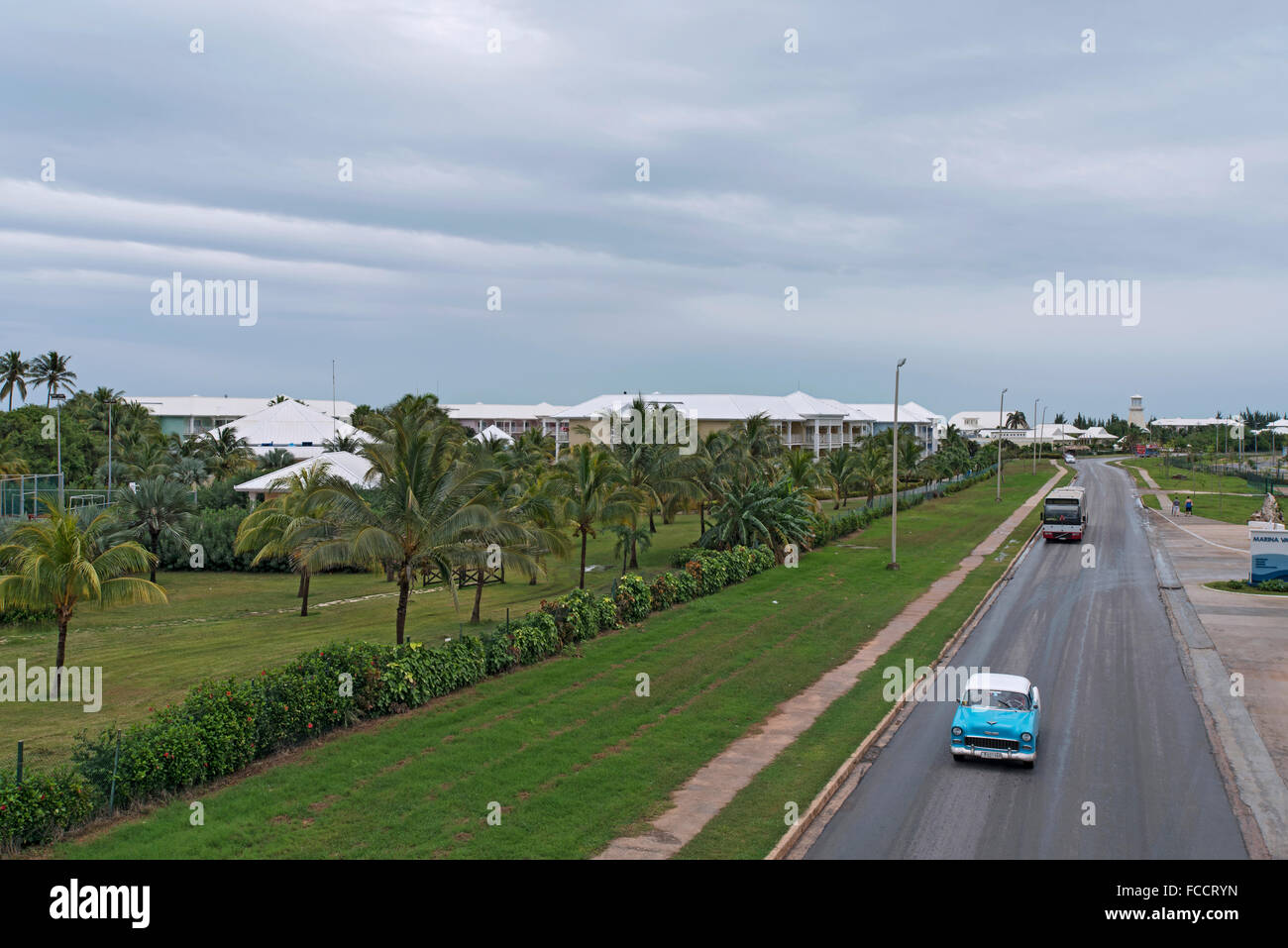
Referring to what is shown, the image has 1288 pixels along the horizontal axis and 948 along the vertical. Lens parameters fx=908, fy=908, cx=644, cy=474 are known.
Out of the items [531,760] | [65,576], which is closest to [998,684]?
[531,760]

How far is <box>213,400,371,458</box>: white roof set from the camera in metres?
87.8

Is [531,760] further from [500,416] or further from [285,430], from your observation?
[500,416]

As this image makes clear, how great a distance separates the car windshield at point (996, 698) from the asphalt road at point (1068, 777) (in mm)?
1019

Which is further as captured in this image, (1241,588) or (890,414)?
(890,414)

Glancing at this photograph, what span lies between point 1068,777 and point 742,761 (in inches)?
226

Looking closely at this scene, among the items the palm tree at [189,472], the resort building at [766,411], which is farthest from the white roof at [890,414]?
the palm tree at [189,472]

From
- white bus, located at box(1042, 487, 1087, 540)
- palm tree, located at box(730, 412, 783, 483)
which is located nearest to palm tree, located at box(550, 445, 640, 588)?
palm tree, located at box(730, 412, 783, 483)

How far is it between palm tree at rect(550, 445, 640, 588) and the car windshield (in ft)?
58.4

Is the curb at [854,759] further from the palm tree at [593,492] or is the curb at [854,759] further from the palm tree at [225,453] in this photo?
the palm tree at [225,453]

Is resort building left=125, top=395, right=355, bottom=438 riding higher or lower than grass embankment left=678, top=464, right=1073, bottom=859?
higher

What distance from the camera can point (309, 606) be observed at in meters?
37.4

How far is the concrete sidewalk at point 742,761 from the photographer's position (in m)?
12.8

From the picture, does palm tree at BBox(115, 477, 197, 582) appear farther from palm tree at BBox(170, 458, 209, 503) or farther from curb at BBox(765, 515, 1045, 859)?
curb at BBox(765, 515, 1045, 859)

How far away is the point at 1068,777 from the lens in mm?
16047
